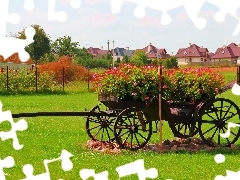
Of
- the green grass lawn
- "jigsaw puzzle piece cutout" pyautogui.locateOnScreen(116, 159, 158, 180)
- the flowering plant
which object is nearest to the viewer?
"jigsaw puzzle piece cutout" pyautogui.locateOnScreen(116, 159, 158, 180)

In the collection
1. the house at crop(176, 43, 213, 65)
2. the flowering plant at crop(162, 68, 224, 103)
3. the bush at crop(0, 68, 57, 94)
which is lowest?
the bush at crop(0, 68, 57, 94)

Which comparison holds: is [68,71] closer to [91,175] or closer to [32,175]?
[91,175]

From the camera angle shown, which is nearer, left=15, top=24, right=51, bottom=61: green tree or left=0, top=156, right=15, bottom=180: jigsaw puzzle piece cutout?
left=0, top=156, right=15, bottom=180: jigsaw puzzle piece cutout

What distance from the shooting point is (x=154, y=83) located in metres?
9.47

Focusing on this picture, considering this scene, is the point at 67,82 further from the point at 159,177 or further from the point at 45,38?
the point at 45,38

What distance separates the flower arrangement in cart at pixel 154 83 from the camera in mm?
9406

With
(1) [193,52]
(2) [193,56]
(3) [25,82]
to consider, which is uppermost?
(1) [193,52]

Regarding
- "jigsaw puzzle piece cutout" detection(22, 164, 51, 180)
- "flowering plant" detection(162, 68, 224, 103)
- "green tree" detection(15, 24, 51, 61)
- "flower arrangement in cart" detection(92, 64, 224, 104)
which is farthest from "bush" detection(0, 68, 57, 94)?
"green tree" detection(15, 24, 51, 61)

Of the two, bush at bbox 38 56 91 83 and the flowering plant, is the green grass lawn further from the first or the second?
bush at bbox 38 56 91 83

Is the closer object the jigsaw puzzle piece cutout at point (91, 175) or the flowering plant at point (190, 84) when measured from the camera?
the jigsaw puzzle piece cutout at point (91, 175)

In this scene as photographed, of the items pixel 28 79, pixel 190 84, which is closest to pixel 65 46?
pixel 28 79

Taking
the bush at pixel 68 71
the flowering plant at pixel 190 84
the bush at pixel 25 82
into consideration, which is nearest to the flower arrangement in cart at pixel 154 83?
the flowering plant at pixel 190 84

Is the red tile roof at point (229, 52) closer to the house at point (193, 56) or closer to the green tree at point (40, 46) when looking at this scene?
the house at point (193, 56)

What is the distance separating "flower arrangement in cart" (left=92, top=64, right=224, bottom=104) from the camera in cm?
941
